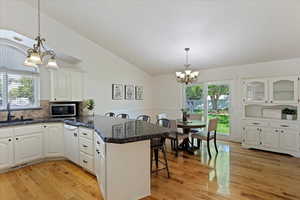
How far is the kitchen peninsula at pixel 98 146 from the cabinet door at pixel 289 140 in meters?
3.48

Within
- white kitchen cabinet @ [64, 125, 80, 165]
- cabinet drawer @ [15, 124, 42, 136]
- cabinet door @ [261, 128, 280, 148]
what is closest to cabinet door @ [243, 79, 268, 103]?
cabinet door @ [261, 128, 280, 148]

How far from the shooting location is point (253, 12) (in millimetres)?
3174

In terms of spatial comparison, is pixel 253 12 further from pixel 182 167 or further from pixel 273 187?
pixel 182 167

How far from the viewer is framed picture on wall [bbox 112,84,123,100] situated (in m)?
5.87

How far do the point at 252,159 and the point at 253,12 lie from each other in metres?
3.08

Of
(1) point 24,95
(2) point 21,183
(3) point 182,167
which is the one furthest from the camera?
(1) point 24,95

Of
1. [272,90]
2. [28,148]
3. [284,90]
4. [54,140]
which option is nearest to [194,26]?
[272,90]

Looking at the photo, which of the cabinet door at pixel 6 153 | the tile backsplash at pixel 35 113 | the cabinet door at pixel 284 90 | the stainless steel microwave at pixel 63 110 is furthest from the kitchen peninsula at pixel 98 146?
the cabinet door at pixel 284 90

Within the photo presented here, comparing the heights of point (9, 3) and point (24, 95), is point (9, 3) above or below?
above

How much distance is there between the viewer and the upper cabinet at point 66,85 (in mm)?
4066

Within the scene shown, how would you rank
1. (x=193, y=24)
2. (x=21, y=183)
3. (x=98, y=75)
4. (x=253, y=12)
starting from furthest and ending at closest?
1. (x=98, y=75)
2. (x=193, y=24)
3. (x=253, y=12)
4. (x=21, y=183)

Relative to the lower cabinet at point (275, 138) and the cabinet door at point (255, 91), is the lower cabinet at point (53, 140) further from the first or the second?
the cabinet door at point (255, 91)

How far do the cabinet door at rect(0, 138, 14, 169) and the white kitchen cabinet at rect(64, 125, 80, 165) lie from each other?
37.2 inches

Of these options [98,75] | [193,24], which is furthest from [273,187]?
[98,75]
